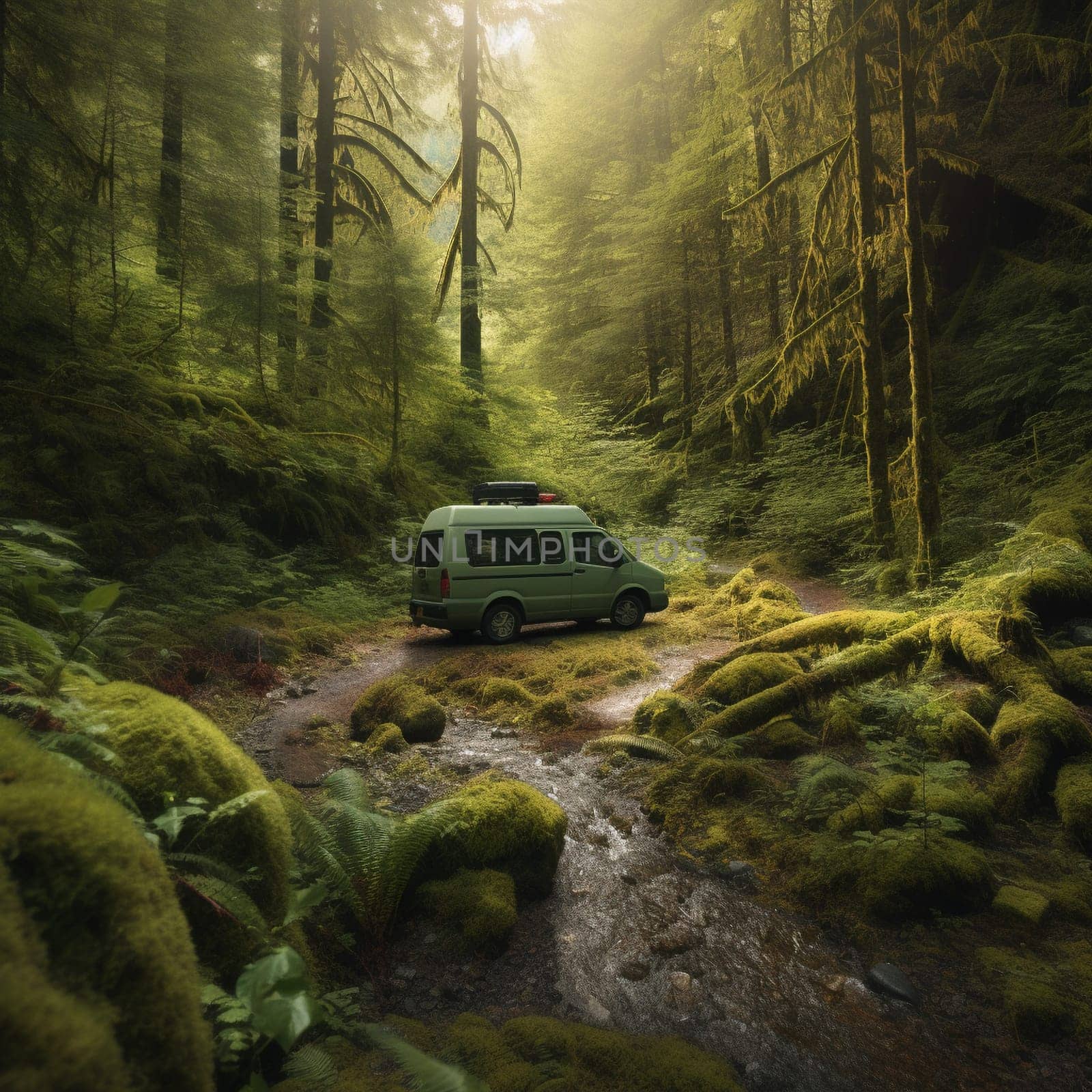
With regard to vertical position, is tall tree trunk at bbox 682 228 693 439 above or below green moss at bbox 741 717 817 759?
above

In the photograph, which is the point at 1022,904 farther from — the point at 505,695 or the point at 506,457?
the point at 506,457

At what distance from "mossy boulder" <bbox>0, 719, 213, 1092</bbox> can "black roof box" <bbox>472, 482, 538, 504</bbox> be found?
1015 cm

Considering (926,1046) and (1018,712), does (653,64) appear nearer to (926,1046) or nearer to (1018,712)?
(1018,712)

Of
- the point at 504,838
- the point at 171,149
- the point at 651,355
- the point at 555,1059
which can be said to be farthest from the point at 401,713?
the point at 651,355

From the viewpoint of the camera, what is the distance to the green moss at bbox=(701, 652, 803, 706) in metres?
6.53

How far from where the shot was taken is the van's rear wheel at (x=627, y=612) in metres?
11.8

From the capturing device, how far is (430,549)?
1052cm

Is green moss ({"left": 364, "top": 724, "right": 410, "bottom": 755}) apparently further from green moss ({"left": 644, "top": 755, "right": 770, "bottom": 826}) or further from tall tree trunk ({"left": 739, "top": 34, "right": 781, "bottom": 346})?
tall tree trunk ({"left": 739, "top": 34, "right": 781, "bottom": 346})

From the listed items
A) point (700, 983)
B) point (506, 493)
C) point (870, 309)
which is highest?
point (870, 309)

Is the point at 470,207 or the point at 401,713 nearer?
the point at 401,713

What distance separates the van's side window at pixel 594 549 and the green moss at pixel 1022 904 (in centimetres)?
831

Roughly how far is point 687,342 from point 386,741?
19.6 metres

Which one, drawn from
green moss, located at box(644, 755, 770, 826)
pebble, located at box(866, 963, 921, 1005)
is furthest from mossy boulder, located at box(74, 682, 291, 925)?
green moss, located at box(644, 755, 770, 826)

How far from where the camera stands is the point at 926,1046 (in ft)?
8.73
